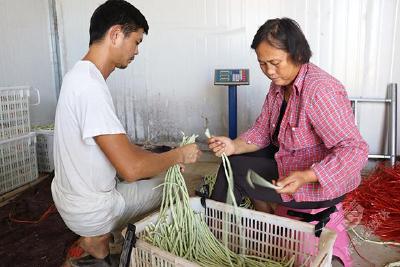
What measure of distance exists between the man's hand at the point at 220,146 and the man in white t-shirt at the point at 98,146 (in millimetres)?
164

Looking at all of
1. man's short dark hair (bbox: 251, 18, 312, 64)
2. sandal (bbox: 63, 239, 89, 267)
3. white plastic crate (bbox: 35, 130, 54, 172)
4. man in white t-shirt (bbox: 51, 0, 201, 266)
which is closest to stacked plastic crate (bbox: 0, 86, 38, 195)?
white plastic crate (bbox: 35, 130, 54, 172)

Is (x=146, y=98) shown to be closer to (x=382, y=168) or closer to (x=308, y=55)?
(x=382, y=168)

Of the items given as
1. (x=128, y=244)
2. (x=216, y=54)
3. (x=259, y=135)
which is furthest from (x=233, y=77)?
(x=128, y=244)

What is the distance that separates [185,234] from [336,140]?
726 mm

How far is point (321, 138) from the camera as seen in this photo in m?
1.48

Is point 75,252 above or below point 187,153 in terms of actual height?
below

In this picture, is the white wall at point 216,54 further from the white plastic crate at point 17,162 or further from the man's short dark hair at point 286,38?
the man's short dark hair at point 286,38

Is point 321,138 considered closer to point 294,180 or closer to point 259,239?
point 294,180

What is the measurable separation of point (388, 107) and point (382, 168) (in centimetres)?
63

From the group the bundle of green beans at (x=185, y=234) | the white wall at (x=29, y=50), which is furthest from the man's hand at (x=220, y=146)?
the white wall at (x=29, y=50)

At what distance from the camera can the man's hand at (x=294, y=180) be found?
4.30ft

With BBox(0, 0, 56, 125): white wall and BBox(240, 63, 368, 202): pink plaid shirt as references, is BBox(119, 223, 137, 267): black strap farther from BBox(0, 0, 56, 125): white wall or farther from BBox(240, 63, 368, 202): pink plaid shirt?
BBox(0, 0, 56, 125): white wall

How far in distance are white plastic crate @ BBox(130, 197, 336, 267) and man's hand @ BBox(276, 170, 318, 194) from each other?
0.41 ft

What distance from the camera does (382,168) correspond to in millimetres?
3037
